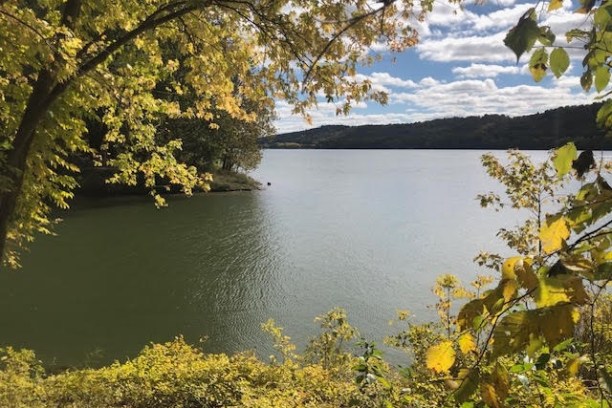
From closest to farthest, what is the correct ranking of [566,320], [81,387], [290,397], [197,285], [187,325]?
[566,320]
[290,397]
[81,387]
[187,325]
[197,285]

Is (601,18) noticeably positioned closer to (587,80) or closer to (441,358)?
(587,80)

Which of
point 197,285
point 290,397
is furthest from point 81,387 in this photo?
point 197,285

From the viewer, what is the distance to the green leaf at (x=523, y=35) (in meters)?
0.96

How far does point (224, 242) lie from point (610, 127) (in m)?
20.6

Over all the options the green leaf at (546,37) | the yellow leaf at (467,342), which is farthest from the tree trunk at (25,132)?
the green leaf at (546,37)

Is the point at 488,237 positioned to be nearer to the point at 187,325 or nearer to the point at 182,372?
the point at 187,325

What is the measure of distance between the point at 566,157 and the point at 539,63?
22cm

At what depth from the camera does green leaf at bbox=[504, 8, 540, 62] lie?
96cm

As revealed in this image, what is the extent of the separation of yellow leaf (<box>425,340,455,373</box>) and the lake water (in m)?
10.0

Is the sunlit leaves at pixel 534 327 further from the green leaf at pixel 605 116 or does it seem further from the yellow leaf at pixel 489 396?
the green leaf at pixel 605 116

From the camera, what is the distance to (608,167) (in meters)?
8.00

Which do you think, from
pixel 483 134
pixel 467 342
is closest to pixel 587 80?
pixel 467 342

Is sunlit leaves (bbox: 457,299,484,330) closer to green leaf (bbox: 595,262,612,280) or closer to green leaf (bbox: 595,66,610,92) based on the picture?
green leaf (bbox: 595,262,612,280)

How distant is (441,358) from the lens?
1026 millimetres
